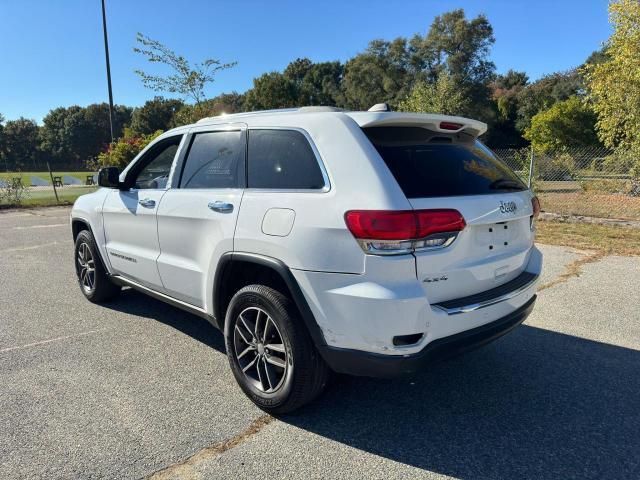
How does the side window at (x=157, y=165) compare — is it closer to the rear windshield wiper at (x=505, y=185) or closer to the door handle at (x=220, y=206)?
the door handle at (x=220, y=206)

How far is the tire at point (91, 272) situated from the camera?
16.3 feet

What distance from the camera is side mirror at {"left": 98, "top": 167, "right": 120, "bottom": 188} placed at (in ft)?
14.1

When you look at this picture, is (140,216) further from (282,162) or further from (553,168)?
(553,168)

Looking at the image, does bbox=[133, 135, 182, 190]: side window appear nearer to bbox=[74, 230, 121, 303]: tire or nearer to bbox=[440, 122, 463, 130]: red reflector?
bbox=[74, 230, 121, 303]: tire

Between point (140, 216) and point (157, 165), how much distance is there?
50cm

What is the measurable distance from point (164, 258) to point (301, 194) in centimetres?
158

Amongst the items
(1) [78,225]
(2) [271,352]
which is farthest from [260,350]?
(1) [78,225]

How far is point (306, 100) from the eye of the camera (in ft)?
200

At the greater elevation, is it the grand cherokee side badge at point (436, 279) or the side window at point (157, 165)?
the side window at point (157, 165)

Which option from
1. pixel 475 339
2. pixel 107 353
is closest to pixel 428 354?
pixel 475 339

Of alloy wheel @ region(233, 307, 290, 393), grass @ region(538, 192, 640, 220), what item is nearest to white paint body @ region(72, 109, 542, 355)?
alloy wheel @ region(233, 307, 290, 393)

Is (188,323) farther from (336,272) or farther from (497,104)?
(497,104)

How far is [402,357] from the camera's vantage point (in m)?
2.42

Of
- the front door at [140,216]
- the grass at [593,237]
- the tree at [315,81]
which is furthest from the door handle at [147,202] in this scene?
the tree at [315,81]
